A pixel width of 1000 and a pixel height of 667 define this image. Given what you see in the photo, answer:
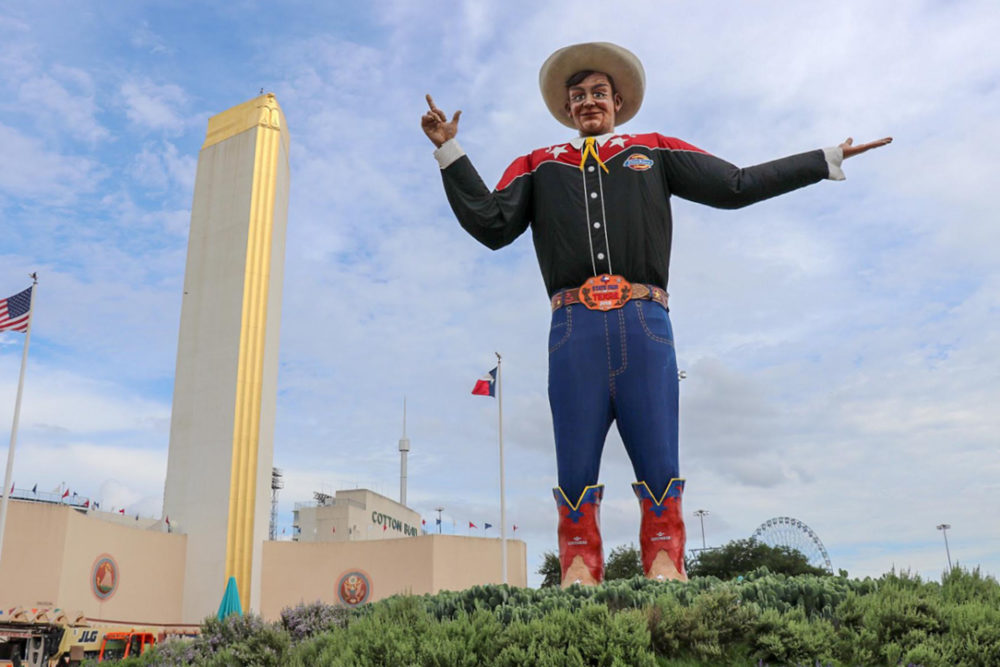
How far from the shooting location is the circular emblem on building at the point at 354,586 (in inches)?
1121

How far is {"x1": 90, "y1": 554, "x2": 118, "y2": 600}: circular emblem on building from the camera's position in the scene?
22.5 metres

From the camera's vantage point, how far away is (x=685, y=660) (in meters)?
4.70

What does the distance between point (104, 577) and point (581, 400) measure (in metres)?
20.4

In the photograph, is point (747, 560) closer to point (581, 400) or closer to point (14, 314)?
point (14, 314)

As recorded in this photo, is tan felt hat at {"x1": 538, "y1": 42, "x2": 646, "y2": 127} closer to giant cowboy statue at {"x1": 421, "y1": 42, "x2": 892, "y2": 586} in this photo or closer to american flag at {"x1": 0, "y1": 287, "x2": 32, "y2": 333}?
giant cowboy statue at {"x1": 421, "y1": 42, "x2": 892, "y2": 586}

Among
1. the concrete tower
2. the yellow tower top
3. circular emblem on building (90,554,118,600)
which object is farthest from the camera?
the yellow tower top

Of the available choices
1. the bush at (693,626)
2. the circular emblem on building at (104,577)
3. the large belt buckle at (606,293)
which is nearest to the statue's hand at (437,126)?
the large belt buckle at (606,293)

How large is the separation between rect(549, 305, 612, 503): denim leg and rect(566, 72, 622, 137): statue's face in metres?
1.62

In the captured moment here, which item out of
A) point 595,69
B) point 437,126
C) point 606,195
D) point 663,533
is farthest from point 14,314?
point 663,533

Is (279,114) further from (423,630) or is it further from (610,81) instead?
(423,630)

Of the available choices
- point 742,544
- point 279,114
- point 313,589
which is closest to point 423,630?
point 313,589

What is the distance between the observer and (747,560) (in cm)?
3316

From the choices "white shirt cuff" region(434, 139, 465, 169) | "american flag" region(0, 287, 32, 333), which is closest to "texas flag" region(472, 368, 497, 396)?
"american flag" region(0, 287, 32, 333)

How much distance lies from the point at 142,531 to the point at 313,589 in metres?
5.92
